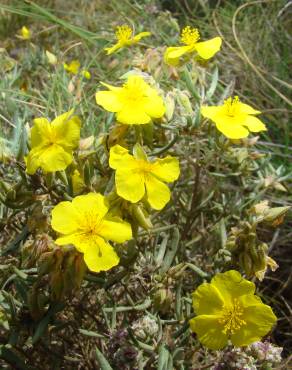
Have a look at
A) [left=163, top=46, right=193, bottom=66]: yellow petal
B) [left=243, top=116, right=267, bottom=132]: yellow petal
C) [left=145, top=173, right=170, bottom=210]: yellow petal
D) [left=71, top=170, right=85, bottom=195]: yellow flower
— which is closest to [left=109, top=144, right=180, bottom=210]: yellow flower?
[left=145, top=173, right=170, bottom=210]: yellow petal

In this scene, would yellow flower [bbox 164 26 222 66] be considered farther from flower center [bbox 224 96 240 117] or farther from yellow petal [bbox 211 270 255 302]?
yellow petal [bbox 211 270 255 302]

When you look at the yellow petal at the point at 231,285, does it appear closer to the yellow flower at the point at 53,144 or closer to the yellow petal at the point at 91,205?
the yellow petal at the point at 91,205

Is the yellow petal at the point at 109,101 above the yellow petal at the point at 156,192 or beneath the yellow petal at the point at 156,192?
above

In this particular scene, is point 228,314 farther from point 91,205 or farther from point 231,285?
point 91,205

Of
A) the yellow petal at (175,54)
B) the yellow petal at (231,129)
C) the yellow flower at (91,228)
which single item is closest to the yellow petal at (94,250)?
the yellow flower at (91,228)

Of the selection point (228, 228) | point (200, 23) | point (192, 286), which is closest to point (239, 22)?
point (200, 23)

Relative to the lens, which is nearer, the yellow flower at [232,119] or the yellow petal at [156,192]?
the yellow petal at [156,192]
